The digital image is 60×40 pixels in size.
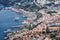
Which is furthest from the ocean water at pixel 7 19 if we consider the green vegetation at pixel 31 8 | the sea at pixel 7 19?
the green vegetation at pixel 31 8

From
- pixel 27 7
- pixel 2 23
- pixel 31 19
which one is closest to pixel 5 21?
pixel 2 23

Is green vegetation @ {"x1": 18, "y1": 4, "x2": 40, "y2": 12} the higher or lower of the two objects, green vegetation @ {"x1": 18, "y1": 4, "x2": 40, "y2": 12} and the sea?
the higher

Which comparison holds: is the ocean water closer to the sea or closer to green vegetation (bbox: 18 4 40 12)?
the sea

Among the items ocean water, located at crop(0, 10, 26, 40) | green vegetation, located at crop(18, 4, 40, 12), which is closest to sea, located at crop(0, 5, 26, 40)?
ocean water, located at crop(0, 10, 26, 40)

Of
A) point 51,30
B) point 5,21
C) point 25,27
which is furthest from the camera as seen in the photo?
point 5,21

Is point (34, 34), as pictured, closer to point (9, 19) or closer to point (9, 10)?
point (9, 19)

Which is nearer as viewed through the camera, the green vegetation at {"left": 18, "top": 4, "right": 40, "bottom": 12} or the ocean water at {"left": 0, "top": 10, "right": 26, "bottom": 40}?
the ocean water at {"left": 0, "top": 10, "right": 26, "bottom": 40}

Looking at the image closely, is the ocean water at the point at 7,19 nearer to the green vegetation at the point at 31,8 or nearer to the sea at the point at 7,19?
the sea at the point at 7,19

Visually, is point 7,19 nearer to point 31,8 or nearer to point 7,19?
point 7,19
